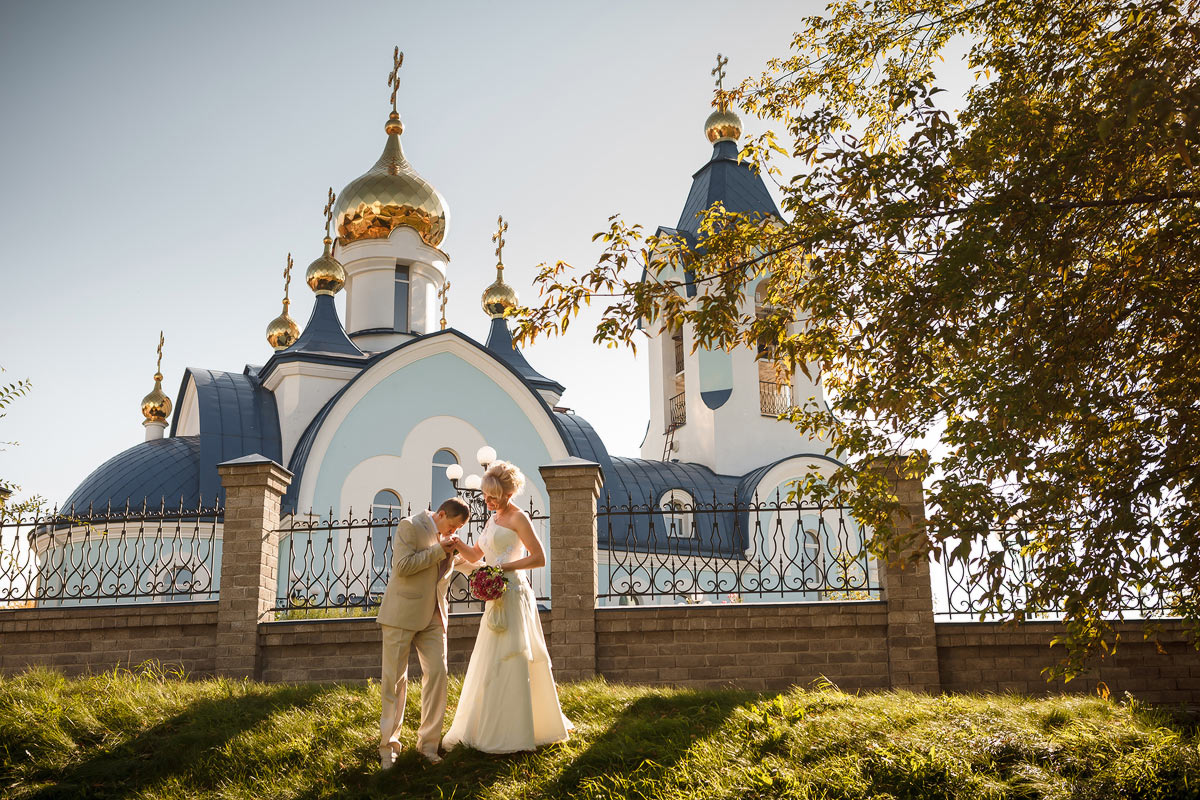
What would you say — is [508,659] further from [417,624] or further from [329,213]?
[329,213]

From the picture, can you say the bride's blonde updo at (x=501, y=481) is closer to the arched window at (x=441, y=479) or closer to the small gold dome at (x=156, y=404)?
the arched window at (x=441, y=479)

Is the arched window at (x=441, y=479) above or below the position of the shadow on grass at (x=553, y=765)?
above

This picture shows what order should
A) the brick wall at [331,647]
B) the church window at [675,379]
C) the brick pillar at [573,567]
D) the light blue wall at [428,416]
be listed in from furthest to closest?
the church window at [675,379] < the light blue wall at [428,416] < the brick wall at [331,647] < the brick pillar at [573,567]

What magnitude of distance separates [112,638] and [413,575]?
13.7 feet

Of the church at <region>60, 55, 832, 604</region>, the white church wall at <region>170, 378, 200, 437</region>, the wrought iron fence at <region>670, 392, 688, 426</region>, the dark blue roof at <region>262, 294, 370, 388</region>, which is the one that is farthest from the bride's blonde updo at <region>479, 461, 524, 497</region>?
the wrought iron fence at <region>670, 392, 688, 426</region>

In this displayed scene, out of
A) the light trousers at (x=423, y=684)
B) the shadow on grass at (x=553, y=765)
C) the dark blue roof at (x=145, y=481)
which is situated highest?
the dark blue roof at (x=145, y=481)

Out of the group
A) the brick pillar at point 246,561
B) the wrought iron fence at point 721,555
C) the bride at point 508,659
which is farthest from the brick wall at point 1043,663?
the brick pillar at point 246,561

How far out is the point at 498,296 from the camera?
70.5ft

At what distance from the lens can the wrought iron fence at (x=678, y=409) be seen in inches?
821

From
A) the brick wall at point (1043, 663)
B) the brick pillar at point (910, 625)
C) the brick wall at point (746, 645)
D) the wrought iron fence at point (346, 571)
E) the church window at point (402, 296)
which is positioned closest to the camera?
the brick wall at point (1043, 663)

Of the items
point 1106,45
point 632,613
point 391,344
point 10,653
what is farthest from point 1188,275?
point 391,344

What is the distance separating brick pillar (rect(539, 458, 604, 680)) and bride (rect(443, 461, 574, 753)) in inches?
88.1

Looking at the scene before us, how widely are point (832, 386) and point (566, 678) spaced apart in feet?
10.3

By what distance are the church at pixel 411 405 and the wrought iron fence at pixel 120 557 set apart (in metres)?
0.64
